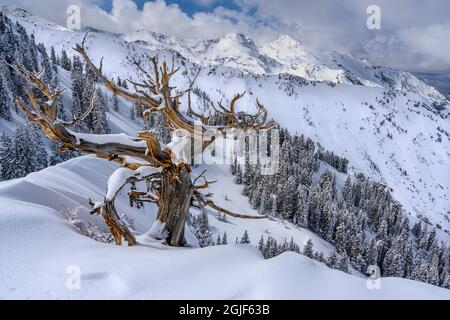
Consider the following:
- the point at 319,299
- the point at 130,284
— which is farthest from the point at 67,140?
the point at 319,299

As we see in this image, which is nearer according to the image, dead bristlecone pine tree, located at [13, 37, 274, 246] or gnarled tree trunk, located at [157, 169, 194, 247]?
dead bristlecone pine tree, located at [13, 37, 274, 246]

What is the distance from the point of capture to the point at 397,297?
3.62 meters

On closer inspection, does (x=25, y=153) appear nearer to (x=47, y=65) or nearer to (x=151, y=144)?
Result: (x=151, y=144)

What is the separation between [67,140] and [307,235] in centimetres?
8504

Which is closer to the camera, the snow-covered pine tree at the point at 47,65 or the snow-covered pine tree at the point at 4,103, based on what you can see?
the snow-covered pine tree at the point at 4,103

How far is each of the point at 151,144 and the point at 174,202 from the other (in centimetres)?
176

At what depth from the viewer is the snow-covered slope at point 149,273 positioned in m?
3.51

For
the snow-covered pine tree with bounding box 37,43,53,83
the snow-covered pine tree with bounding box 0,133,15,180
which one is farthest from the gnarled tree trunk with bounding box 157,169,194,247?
the snow-covered pine tree with bounding box 37,43,53,83

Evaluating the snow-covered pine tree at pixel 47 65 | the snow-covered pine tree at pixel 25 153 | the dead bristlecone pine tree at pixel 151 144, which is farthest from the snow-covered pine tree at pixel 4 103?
the dead bristlecone pine tree at pixel 151 144

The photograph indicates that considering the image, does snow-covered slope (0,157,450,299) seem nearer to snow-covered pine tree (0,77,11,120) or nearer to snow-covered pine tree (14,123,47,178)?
snow-covered pine tree (14,123,47,178)

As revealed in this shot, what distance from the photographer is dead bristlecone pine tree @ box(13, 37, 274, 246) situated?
6.09 m

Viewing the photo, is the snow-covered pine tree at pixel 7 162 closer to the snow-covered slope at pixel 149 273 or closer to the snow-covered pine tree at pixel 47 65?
the snow-covered slope at pixel 149 273

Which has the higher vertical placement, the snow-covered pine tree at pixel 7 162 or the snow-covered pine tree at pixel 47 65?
the snow-covered pine tree at pixel 47 65
